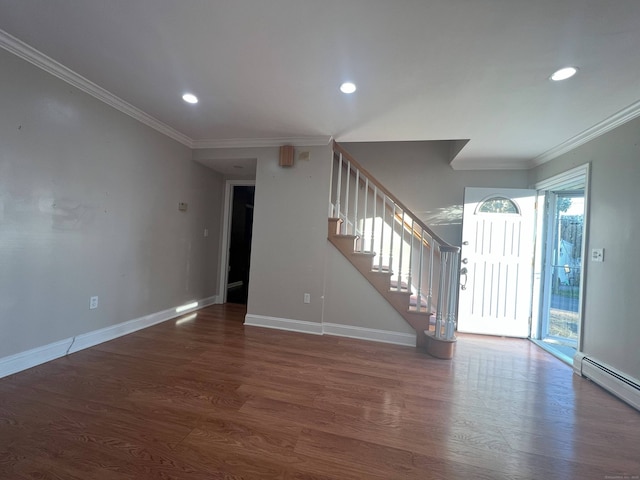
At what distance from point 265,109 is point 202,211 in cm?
208

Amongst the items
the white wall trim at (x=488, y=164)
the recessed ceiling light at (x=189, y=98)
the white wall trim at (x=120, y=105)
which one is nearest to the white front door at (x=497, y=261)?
the white wall trim at (x=488, y=164)

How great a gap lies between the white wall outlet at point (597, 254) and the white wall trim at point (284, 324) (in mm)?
2849

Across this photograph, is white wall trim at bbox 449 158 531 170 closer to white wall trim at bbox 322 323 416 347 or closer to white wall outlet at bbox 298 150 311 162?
white wall outlet at bbox 298 150 311 162

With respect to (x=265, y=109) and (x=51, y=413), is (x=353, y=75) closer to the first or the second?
(x=265, y=109)

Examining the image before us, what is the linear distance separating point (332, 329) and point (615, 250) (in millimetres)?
2803

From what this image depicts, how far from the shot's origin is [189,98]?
2439mm

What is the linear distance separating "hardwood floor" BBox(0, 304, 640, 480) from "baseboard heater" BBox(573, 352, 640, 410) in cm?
8

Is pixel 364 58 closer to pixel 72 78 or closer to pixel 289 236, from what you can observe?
pixel 289 236

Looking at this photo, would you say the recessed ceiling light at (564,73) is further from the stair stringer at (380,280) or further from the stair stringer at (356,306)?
the stair stringer at (356,306)

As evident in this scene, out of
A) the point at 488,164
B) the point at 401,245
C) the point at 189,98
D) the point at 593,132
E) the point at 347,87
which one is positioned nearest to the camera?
the point at 347,87

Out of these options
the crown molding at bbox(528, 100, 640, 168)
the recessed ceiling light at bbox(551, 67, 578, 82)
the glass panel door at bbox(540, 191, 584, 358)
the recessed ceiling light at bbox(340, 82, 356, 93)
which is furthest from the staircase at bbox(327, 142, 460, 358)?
the crown molding at bbox(528, 100, 640, 168)

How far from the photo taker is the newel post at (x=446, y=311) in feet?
8.89

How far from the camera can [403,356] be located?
107 inches

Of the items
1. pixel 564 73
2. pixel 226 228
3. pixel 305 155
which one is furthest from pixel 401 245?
pixel 226 228
